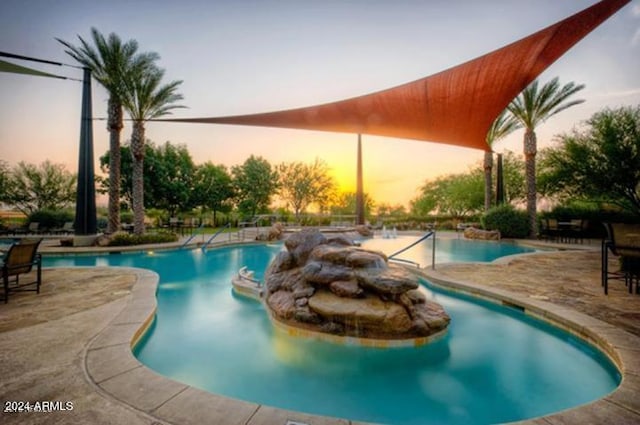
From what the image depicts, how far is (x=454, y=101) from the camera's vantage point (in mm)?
4723

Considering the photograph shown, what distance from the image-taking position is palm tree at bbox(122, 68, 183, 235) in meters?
11.7

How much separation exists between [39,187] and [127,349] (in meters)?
29.7

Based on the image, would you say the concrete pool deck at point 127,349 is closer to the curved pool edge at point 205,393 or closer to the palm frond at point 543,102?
the curved pool edge at point 205,393

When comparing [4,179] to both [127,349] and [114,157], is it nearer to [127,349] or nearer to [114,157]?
[114,157]

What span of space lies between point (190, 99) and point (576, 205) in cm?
2153

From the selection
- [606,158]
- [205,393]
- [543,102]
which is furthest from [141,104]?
[606,158]

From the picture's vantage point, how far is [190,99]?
13.0 meters

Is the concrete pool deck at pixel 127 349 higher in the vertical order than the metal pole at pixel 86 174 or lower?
lower

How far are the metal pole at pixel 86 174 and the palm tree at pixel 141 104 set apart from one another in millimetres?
1295

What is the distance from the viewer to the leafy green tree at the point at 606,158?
1134cm

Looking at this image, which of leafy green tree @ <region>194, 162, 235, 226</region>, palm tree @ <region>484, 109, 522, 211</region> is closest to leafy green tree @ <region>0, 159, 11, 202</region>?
leafy green tree @ <region>194, 162, 235, 226</region>

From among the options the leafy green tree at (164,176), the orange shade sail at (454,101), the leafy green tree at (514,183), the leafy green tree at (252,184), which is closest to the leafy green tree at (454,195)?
the leafy green tree at (514,183)

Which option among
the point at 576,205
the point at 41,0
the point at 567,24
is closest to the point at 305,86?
the point at 41,0

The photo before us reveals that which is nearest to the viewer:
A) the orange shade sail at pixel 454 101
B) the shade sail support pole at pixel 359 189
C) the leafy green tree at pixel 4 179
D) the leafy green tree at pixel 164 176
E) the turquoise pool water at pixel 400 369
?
the turquoise pool water at pixel 400 369
